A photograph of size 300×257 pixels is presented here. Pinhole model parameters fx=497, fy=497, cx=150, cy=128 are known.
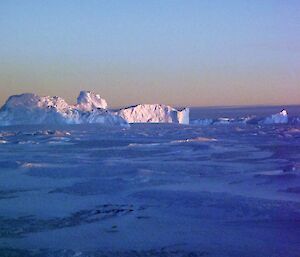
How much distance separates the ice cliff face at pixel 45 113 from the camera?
29.6m

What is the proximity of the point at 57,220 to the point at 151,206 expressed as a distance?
1435 mm

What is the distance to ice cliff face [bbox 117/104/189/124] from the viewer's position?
116 ft

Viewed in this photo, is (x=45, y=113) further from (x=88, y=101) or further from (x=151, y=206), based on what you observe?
(x=151, y=206)

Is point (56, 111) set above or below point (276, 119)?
above

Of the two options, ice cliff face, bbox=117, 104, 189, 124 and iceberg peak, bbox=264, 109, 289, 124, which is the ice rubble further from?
iceberg peak, bbox=264, 109, 289, 124

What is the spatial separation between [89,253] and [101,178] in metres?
4.73

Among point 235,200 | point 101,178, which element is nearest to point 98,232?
point 235,200

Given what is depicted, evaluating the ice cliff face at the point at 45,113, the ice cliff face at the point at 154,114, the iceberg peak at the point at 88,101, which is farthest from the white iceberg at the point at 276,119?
the iceberg peak at the point at 88,101

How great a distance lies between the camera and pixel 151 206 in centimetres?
Answer: 695

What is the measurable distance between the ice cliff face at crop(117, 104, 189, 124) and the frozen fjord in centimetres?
2249

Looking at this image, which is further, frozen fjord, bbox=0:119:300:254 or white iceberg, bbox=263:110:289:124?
white iceberg, bbox=263:110:289:124

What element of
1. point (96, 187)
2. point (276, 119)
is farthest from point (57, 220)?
point (276, 119)

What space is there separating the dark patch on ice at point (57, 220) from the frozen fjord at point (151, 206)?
0.04 ft

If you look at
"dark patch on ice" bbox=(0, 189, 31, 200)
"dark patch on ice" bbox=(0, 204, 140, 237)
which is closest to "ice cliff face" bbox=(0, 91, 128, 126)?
"dark patch on ice" bbox=(0, 189, 31, 200)
